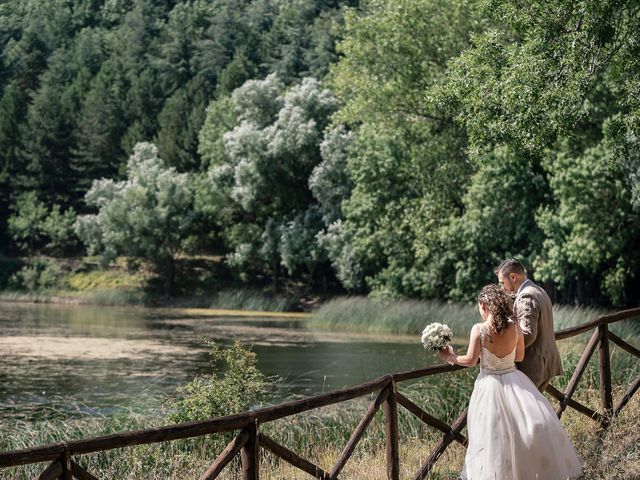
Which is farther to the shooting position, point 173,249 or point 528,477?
point 173,249

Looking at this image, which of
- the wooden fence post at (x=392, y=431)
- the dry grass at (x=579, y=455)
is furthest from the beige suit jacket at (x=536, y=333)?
the wooden fence post at (x=392, y=431)

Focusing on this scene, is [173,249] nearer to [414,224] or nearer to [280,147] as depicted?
[280,147]

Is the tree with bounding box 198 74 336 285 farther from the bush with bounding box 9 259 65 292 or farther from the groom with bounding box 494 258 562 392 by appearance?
the groom with bounding box 494 258 562 392

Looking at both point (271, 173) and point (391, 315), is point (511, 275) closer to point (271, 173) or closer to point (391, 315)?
point (391, 315)

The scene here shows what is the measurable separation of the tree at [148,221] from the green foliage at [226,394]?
5387 cm

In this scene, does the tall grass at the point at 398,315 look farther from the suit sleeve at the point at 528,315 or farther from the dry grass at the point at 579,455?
the suit sleeve at the point at 528,315

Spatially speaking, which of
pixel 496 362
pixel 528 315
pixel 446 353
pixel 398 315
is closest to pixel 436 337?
pixel 446 353

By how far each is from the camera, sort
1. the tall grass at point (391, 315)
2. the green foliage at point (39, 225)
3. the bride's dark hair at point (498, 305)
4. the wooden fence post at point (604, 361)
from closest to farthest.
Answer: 1. the bride's dark hair at point (498, 305)
2. the wooden fence post at point (604, 361)
3. the tall grass at point (391, 315)
4. the green foliage at point (39, 225)

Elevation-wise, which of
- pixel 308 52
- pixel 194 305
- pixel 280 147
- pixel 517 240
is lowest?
pixel 194 305

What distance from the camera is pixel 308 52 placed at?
317 feet

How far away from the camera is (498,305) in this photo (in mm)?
8086

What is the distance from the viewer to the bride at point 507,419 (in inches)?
325

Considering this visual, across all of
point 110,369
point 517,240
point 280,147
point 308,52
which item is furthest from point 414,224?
point 308,52

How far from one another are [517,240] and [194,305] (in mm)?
27407
